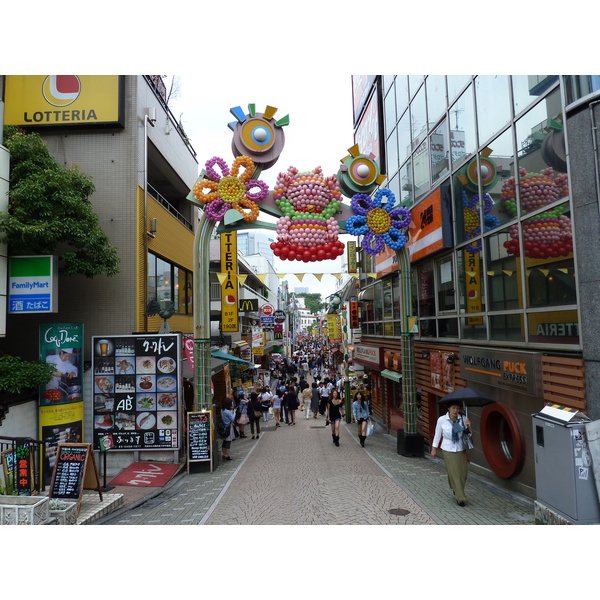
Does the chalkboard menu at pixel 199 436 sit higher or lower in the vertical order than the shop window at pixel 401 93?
lower

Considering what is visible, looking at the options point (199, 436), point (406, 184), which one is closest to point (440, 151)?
point (406, 184)

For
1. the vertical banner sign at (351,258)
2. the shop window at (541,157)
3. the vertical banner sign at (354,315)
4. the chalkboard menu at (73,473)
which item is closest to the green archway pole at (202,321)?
the chalkboard menu at (73,473)

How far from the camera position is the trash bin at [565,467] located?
569cm

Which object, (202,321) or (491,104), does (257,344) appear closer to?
(202,321)

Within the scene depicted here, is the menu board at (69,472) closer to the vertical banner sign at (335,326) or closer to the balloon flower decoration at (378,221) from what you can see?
the balloon flower decoration at (378,221)

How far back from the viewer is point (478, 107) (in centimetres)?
1045

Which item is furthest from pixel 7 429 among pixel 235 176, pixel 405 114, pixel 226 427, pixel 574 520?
pixel 405 114

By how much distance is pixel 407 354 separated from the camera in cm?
1348

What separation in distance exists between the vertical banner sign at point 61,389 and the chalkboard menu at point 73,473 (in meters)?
4.05

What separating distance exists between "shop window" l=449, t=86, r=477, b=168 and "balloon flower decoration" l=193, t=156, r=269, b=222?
523 centimetres

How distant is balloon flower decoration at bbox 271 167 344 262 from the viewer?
12945mm

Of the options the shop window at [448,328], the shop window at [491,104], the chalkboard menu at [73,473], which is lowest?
the chalkboard menu at [73,473]

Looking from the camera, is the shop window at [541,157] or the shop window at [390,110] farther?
the shop window at [390,110]

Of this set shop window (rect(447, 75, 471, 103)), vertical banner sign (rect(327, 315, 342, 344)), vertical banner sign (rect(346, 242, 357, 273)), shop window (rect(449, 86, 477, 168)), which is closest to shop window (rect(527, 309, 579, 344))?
shop window (rect(449, 86, 477, 168))
